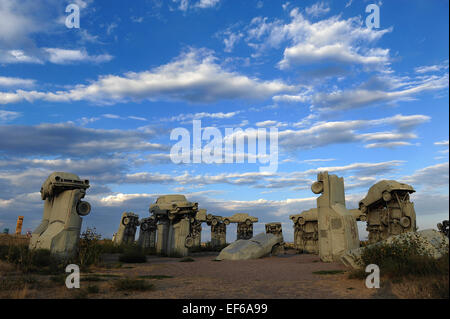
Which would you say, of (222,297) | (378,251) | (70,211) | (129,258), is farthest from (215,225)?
(222,297)

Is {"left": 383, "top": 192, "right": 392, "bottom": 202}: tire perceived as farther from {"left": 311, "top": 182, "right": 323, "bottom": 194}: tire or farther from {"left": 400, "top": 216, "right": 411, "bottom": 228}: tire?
{"left": 311, "top": 182, "right": 323, "bottom": 194}: tire

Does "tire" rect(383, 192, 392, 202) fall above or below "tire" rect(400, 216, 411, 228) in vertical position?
above

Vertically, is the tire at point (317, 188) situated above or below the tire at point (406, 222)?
above

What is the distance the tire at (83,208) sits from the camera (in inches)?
517

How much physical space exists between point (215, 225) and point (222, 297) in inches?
1270

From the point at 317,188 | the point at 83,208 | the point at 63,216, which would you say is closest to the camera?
the point at 63,216

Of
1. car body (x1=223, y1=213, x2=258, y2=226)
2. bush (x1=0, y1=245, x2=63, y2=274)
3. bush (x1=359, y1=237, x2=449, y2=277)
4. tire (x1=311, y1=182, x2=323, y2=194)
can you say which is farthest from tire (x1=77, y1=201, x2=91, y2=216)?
car body (x1=223, y1=213, x2=258, y2=226)

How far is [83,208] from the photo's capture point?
13203mm

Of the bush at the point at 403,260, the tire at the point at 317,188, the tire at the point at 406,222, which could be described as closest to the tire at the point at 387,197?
the tire at the point at 406,222

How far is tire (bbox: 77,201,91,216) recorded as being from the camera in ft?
43.1

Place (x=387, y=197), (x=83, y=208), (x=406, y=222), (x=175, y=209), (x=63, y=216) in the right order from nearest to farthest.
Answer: (x=63, y=216)
(x=83, y=208)
(x=406, y=222)
(x=387, y=197)
(x=175, y=209)

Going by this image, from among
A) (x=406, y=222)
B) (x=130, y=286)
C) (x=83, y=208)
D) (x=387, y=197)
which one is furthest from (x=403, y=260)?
(x=387, y=197)

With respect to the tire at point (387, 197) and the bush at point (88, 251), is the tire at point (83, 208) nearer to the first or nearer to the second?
the bush at point (88, 251)

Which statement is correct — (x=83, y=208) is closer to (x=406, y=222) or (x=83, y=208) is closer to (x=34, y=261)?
(x=34, y=261)
